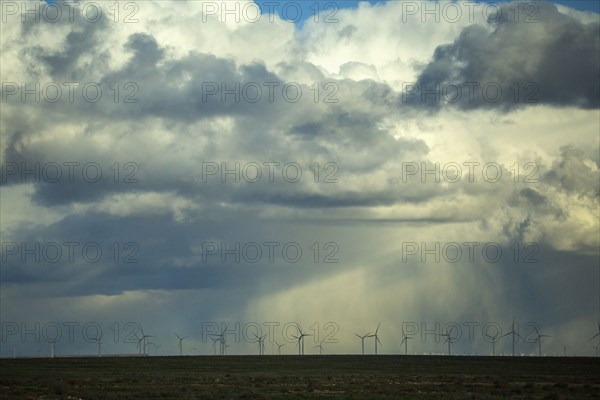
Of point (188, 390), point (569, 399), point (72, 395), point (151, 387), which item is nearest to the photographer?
point (569, 399)

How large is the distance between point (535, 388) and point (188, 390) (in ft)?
158

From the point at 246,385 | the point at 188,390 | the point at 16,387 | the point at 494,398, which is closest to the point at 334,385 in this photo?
the point at 246,385

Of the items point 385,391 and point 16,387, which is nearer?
point 385,391

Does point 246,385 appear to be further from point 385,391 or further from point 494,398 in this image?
point 494,398

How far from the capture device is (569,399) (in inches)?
4181

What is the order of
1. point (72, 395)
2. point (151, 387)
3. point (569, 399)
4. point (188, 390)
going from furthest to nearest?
point (151, 387) < point (188, 390) < point (72, 395) < point (569, 399)

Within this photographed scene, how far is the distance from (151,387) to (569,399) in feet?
194

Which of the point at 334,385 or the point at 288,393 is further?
the point at 334,385

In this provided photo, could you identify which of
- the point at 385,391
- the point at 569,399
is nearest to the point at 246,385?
the point at 385,391

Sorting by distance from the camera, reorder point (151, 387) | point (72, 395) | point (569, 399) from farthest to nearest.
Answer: point (151, 387) → point (72, 395) → point (569, 399)

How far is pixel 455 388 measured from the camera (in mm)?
127688

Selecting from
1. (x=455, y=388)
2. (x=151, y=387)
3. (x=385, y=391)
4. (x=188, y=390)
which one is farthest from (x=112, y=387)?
(x=455, y=388)

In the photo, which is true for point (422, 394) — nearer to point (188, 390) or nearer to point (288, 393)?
point (288, 393)

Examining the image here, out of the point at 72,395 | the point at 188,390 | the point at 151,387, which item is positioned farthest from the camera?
the point at 151,387
